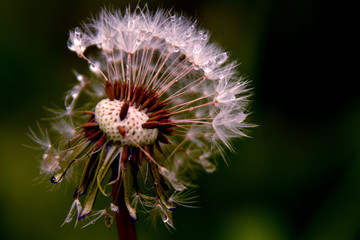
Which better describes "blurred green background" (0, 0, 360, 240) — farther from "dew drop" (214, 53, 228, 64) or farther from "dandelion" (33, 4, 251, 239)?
"dew drop" (214, 53, 228, 64)

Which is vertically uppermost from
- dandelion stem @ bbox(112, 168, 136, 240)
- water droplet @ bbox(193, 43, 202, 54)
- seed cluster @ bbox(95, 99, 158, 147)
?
water droplet @ bbox(193, 43, 202, 54)

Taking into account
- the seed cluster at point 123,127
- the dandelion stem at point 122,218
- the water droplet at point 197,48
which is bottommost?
the dandelion stem at point 122,218

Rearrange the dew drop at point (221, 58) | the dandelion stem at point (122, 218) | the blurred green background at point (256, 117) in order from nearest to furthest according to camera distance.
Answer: the dandelion stem at point (122, 218), the dew drop at point (221, 58), the blurred green background at point (256, 117)

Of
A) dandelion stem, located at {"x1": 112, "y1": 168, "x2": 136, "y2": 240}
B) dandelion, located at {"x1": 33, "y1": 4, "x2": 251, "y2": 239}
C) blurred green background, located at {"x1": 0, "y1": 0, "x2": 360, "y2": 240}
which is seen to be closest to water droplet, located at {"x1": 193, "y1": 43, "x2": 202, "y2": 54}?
dandelion, located at {"x1": 33, "y1": 4, "x2": 251, "y2": 239}

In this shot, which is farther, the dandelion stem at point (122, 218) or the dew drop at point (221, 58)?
the dew drop at point (221, 58)

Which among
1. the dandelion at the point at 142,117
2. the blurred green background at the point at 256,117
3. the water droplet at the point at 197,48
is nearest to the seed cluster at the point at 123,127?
the dandelion at the point at 142,117

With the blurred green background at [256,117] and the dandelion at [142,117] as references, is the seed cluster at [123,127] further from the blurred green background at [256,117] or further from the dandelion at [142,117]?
the blurred green background at [256,117]

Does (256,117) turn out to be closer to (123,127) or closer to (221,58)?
(221,58)

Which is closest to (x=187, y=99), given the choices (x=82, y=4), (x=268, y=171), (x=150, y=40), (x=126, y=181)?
(x=150, y=40)

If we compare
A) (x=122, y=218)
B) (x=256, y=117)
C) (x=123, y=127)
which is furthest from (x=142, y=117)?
(x=256, y=117)
